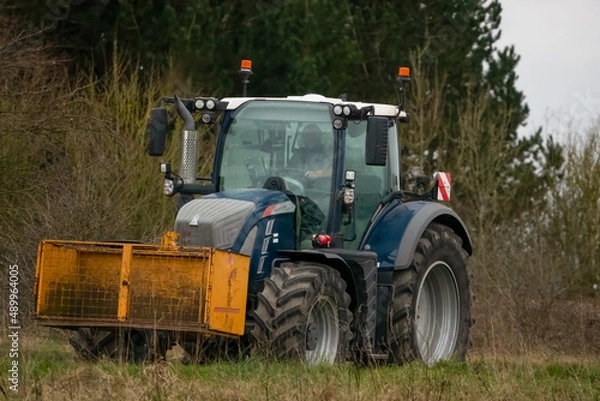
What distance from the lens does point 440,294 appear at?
13.6 metres

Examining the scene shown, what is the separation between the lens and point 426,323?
13430 mm

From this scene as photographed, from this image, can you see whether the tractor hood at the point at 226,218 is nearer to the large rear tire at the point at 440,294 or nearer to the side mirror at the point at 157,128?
the side mirror at the point at 157,128

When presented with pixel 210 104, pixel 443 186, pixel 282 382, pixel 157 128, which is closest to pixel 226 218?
pixel 157 128

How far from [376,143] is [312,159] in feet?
2.72

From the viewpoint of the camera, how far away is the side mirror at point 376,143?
1145cm

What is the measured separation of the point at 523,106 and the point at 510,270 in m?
8.76

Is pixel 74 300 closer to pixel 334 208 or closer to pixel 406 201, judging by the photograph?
pixel 334 208

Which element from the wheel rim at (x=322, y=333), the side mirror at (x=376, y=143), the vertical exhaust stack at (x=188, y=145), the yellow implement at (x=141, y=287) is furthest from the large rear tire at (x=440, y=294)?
the yellow implement at (x=141, y=287)

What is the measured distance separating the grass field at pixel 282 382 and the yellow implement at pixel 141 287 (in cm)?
36

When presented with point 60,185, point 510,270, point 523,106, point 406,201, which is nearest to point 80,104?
point 60,185

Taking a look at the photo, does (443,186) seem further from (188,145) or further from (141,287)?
(141,287)

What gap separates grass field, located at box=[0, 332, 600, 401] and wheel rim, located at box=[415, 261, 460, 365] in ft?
7.04

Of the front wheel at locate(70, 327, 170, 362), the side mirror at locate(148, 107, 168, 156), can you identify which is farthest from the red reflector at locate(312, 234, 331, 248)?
the front wheel at locate(70, 327, 170, 362)

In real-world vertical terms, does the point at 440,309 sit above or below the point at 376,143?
below
